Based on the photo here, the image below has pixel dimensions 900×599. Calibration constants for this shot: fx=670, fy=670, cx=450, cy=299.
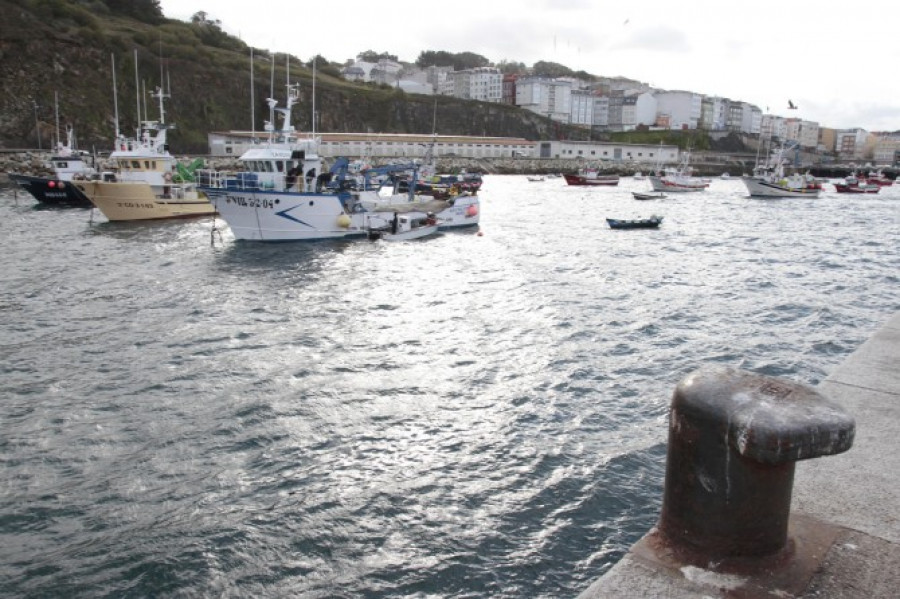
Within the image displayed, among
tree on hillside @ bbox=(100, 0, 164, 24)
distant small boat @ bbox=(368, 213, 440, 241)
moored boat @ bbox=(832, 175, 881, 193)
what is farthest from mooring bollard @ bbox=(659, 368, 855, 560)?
tree on hillside @ bbox=(100, 0, 164, 24)

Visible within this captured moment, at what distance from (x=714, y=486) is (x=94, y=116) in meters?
100

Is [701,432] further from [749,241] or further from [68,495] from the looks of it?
[749,241]

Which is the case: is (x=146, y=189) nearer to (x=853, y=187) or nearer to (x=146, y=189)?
(x=146, y=189)

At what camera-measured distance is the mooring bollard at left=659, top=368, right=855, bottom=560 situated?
11.3 ft

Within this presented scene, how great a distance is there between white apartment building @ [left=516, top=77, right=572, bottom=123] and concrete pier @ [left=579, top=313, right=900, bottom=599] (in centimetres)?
19166

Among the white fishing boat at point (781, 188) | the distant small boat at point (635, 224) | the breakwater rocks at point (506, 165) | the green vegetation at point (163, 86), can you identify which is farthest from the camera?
the green vegetation at point (163, 86)

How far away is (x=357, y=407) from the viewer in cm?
1210

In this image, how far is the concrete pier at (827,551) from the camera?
3.45 metres

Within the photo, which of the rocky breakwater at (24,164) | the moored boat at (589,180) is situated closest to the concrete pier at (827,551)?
the rocky breakwater at (24,164)

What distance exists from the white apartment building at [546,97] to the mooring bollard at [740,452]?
632ft

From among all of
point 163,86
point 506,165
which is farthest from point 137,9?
point 506,165

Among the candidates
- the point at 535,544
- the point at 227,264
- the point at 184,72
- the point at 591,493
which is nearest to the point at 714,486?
the point at 535,544

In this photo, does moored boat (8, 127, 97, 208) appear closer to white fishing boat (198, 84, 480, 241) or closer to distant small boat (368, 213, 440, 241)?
white fishing boat (198, 84, 480, 241)

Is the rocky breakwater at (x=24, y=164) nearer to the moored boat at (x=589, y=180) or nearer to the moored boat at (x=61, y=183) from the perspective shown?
the moored boat at (x=61, y=183)
